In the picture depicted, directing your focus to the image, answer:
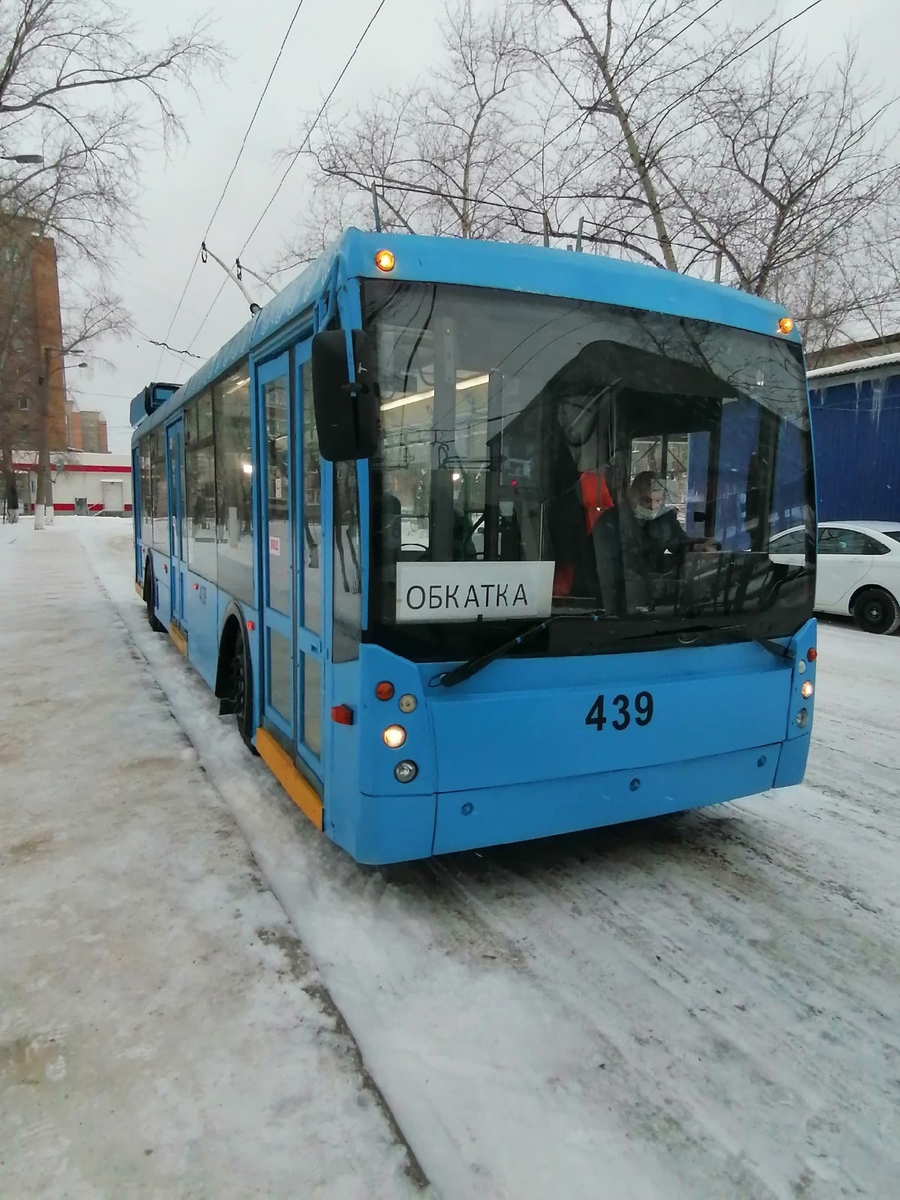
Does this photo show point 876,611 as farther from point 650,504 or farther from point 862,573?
point 650,504

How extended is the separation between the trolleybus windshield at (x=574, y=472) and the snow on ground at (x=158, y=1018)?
147cm

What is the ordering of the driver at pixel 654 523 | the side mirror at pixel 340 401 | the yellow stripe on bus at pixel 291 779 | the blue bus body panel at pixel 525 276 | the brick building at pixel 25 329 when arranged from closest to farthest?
the side mirror at pixel 340 401 < the blue bus body panel at pixel 525 276 < the driver at pixel 654 523 < the yellow stripe on bus at pixel 291 779 < the brick building at pixel 25 329

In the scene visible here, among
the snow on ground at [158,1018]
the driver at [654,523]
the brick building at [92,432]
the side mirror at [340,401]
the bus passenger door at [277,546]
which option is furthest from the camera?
the brick building at [92,432]

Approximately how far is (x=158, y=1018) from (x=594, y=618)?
7.62 feet

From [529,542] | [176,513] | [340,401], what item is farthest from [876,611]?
[340,401]

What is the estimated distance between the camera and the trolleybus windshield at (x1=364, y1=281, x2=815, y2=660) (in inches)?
125

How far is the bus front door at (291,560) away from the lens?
12.7ft

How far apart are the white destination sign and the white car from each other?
9.15 m

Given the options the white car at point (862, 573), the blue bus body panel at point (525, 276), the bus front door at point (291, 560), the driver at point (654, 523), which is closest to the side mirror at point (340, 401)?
the blue bus body panel at point (525, 276)

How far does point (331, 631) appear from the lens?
354 cm

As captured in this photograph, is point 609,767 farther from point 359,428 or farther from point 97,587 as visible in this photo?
point 97,587

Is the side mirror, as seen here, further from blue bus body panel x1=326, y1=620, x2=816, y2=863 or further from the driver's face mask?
the driver's face mask

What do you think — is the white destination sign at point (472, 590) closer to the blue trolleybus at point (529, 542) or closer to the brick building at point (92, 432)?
the blue trolleybus at point (529, 542)

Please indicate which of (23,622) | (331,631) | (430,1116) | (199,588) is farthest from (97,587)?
(430,1116)
